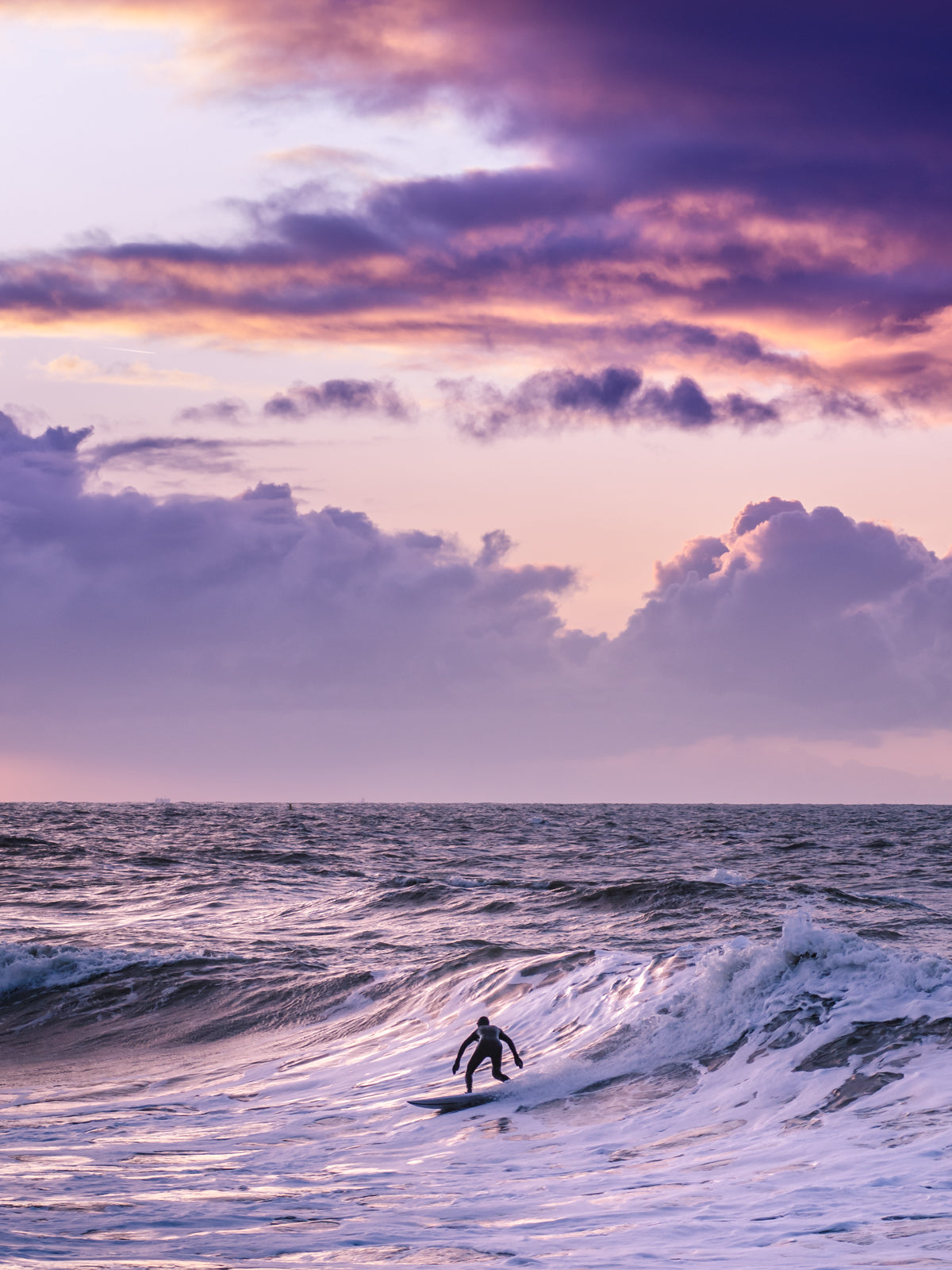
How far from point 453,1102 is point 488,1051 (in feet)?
3.79

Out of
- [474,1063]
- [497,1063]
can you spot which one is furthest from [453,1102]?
[497,1063]

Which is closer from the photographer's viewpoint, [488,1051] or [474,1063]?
[474,1063]

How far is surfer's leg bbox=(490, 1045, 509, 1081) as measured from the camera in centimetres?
1744

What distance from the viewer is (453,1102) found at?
16.4 metres

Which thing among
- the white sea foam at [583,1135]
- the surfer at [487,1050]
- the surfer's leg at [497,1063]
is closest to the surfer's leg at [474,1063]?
the surfer at [487,1050]

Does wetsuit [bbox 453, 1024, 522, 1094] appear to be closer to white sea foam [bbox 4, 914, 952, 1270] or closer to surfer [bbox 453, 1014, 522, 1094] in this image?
surfer [bbox 453, 1014, 522, 1094]

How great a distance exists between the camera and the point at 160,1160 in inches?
542

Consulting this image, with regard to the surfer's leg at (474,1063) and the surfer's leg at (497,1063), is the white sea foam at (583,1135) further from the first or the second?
the surfer's leg at (474,1063)

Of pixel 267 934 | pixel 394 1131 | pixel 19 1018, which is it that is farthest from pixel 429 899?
pixel 394 1131

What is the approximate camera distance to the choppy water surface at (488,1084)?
10.7 metres

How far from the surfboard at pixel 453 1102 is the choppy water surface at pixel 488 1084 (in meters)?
0.31

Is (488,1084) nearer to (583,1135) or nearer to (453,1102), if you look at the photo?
(453,1102)

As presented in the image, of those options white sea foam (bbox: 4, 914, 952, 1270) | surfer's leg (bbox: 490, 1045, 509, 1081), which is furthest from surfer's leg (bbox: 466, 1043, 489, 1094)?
white sea foam (bbox: 4, 914, 952, 1270)

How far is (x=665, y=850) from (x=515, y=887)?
2440 centimetres
